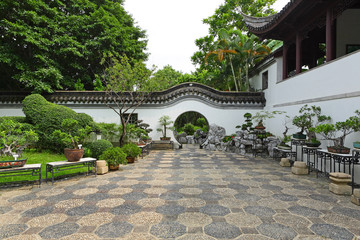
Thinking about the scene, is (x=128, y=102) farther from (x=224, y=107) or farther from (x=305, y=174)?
(x=305, y=174)

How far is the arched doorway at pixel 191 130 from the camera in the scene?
17453 millimetres


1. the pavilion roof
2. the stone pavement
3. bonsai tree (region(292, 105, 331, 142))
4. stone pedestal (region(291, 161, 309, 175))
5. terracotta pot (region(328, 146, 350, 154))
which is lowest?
the stone pavement

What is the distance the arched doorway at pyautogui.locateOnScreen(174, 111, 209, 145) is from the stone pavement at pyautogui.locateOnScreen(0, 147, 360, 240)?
343 inches

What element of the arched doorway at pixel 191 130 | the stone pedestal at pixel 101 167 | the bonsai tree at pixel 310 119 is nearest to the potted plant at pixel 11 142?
the stone pedestal at pixel 101 167

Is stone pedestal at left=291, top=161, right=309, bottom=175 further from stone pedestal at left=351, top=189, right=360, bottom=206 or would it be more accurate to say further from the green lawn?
the green lawn

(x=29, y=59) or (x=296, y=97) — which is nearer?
(x=296, y=97)

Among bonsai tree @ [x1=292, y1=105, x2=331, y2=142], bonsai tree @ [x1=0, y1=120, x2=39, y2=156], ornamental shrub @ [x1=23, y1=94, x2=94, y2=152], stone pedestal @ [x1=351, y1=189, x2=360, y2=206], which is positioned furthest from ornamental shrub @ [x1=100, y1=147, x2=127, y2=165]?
bonsai tree @ [x1=292, y1=105, x2=331, y2=142]

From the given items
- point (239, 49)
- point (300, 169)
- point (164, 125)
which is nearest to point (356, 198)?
point (300, 169)

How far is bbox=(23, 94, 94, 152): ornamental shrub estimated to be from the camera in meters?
8.40

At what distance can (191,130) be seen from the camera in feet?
64.6

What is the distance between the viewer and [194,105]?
13008mm

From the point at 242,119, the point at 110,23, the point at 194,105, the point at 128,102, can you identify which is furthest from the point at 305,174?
the point at 110,23

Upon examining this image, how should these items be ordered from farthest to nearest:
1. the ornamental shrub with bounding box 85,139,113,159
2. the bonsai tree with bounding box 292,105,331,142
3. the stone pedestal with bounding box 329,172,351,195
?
the ornamental shrub with bounding box 85,139,113,159, the bonsai tree with bounding box 292,105,331,142, the stone pedestal with bounding box 329,172,351,195

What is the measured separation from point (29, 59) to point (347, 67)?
15705 mm
